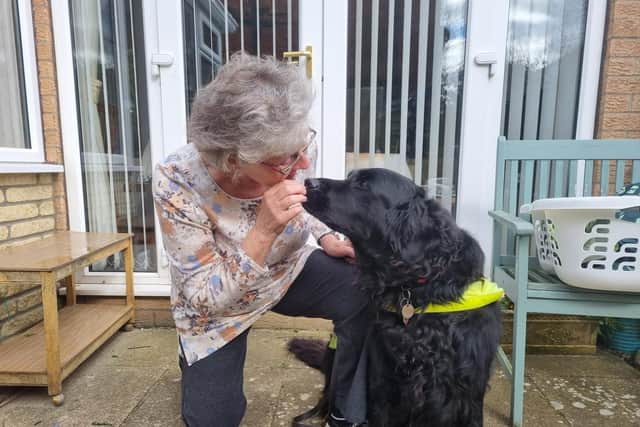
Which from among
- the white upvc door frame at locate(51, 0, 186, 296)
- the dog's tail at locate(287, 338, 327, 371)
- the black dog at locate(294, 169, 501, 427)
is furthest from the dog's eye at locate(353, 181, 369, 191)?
the white upvc door frame at locate(51, 0, 186, 296)

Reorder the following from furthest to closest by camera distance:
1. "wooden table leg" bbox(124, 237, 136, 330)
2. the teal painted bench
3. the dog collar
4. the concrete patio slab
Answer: "wooden table leg" bbox(124, 237, 136, 330) < the concrete patio slab < the teal painted bench < the dog collar

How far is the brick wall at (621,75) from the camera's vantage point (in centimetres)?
184

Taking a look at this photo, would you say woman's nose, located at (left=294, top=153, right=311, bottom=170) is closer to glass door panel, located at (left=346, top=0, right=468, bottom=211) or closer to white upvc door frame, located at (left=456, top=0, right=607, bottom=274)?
glass door panel, located at (left=346, top=0, right=468, bottom=211)

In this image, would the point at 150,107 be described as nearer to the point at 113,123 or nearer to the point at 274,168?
the point at 113,123

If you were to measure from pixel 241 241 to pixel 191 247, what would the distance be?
16cm

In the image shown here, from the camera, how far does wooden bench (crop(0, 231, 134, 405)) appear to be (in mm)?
1444

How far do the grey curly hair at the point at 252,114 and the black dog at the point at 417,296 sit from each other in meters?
0.18

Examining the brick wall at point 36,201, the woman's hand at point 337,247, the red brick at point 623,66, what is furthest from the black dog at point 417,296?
the brick wall at point 36,201

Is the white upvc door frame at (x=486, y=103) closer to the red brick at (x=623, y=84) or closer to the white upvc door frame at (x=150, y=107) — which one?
the red brick at (x=623, y=84)

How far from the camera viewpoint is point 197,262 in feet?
3.63

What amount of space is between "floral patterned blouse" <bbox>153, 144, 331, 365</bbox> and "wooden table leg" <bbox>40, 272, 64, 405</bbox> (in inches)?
20.8

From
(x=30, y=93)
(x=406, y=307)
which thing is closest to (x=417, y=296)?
(x=406, y=307)

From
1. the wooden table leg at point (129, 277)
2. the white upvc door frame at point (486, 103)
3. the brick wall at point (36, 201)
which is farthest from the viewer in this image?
the wooden table leg at point (129, 277)

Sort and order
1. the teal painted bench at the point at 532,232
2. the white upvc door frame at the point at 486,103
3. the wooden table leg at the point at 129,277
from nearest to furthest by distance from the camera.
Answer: the teal painted bench at the point at 532,232
the white upvc door frame at the point at 486,103
the wooden table leg at the point at 129,277
